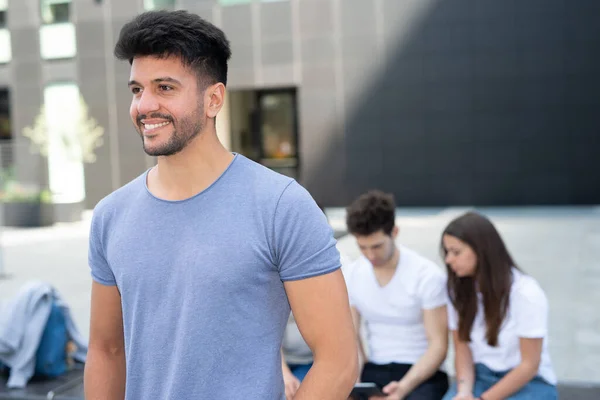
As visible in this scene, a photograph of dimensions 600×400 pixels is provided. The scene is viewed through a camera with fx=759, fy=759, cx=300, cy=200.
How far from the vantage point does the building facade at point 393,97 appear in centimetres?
1786

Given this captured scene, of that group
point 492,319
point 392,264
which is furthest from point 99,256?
point 392,264

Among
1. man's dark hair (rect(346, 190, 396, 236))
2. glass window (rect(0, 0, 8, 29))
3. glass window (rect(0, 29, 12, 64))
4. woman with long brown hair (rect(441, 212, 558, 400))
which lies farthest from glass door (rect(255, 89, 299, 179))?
woman with long brown hair (rect(441, 212, 558, 400))

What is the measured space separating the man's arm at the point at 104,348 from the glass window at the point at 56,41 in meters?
20.8

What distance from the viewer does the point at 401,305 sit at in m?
3.90

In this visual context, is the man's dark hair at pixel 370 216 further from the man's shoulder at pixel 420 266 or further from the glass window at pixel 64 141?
the glass window at pixel 64 141

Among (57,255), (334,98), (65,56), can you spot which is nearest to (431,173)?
(334,98)

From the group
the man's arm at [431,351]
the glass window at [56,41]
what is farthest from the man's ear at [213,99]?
the glass window at [56,41]

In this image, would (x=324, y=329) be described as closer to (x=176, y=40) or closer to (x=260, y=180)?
(x=260, y=180)

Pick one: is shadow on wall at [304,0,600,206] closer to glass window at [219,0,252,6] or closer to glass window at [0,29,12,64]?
glass window at [219,0,252,6]

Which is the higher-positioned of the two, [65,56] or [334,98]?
[65,56]

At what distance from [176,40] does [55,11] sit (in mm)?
21650

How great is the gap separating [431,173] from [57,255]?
9.31 m

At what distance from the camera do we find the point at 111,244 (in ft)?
6.31

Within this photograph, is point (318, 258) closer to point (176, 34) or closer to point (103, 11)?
point (176, 34)
